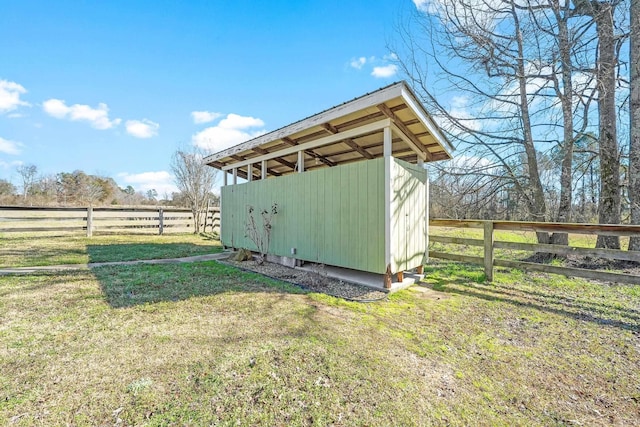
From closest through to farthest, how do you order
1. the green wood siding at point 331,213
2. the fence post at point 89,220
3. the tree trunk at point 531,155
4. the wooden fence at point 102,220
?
1. the green wood siding at point 331,213
2. the tree trunk at point 531,155
3. the wooden fence at point 102,220
4. the fence post at point 89,220

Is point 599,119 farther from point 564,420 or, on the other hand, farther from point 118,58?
point 118,58

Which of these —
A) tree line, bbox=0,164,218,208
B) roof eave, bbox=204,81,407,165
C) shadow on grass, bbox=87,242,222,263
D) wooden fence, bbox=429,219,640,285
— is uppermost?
tree line, bbox=0,164,218,208

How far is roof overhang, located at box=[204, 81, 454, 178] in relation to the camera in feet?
13.3

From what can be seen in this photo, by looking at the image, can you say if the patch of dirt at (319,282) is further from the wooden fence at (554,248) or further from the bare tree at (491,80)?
the bare tree at (491,80)

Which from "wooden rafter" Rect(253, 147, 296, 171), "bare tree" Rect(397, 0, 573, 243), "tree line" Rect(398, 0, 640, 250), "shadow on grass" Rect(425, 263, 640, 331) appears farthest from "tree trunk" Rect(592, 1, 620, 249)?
"wooden rafter" Rect(253, 147, 296, 171)

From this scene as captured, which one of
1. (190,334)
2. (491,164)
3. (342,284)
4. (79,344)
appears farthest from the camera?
(491,164)

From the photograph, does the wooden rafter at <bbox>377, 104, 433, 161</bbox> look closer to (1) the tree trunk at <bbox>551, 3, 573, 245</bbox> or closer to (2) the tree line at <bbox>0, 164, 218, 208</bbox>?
(1) the tree trunk at <bbox>551, 3, 573, 245</bbox>

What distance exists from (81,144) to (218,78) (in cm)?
1694

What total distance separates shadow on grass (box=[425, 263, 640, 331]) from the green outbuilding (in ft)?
2.33

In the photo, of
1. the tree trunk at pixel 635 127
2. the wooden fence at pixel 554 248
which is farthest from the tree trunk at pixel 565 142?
the wooden fence at pixel 554 248

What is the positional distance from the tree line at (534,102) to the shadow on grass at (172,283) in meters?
5.37

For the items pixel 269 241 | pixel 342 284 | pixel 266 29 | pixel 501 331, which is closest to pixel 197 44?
pixel 266 29

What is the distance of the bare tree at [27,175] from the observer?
28.0m

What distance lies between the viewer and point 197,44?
9133 millimetres
